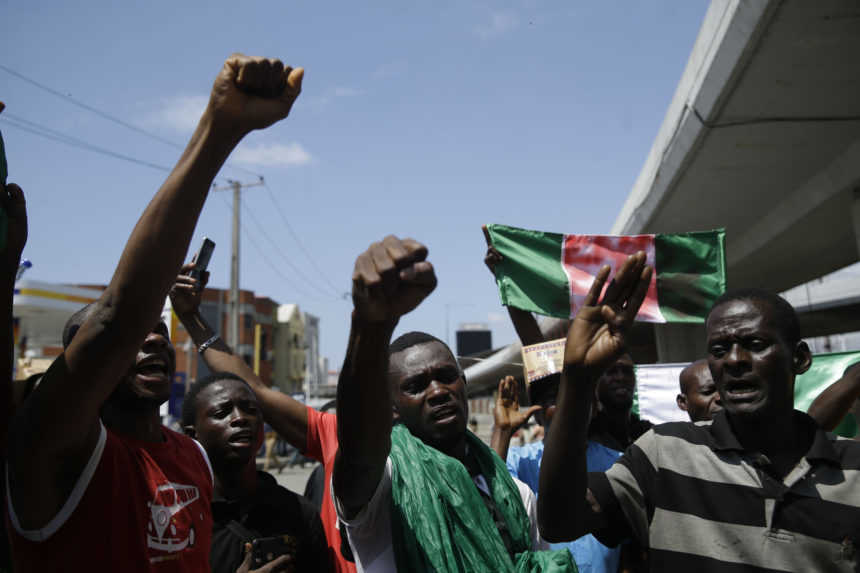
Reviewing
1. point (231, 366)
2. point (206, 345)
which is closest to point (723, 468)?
point (231, 366)

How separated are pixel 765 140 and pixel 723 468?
15.8 ft

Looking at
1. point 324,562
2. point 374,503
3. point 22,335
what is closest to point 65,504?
point 374,503

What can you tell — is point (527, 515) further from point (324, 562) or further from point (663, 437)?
point (324, 562)

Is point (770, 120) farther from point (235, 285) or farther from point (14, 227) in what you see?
point (235, 285)

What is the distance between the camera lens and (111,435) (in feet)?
6.10

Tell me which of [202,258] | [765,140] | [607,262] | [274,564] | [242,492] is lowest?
[274,564]

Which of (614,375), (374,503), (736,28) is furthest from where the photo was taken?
(736,28)

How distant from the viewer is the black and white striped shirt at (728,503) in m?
1.81

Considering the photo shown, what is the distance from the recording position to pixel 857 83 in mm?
5008

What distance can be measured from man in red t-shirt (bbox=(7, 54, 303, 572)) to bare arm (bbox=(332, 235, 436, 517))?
1.20 feet

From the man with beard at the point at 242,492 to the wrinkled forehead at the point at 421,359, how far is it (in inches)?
28.2

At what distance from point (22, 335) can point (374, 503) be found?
83.1 ft

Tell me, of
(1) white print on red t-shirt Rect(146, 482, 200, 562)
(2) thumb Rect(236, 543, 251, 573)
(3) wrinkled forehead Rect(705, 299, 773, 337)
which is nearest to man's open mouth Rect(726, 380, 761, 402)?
(3) wrinkled forehead Rect(705, 299, 773, 337)

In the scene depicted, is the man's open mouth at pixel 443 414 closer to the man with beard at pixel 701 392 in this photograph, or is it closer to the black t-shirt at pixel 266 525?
the black t-shirt at pixel 266 525
